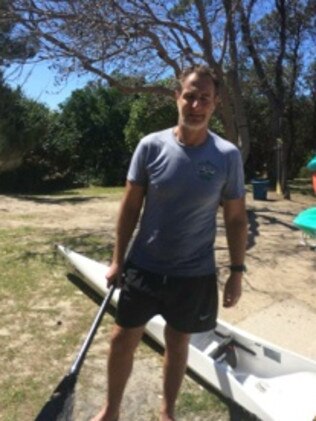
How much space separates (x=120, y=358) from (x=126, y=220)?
0.76 m

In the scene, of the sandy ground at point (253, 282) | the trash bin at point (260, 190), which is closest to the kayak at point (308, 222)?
the sandy ground at point (253, 282)

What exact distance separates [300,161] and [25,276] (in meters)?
19.8

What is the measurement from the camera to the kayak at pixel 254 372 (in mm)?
3609

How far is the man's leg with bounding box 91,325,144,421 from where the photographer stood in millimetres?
3027

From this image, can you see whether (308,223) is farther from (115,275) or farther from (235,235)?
(115,275)

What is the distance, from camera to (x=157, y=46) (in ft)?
33.3

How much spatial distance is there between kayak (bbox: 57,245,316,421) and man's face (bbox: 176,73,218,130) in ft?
6.11

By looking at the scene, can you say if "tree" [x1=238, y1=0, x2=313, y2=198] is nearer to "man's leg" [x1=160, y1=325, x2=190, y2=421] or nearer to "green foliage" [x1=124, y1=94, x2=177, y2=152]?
"green foliage" [x1=124, y1=94, x2=177, y2=152]

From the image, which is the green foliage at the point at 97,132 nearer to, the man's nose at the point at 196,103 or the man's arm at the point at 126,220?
the man's arm at the point at 126,220

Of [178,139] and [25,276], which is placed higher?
[178,139]

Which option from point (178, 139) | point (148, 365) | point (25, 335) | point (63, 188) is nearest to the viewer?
point (178, 139)

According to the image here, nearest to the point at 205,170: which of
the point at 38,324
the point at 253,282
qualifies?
the point at 38,324

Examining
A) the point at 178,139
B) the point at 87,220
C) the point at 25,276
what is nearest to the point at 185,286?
the point at 178,139

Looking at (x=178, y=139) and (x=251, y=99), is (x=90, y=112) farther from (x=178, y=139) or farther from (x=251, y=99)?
(x=178, y=139)
